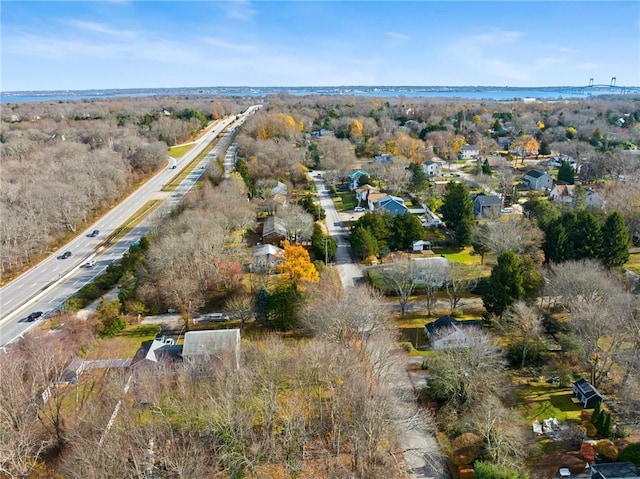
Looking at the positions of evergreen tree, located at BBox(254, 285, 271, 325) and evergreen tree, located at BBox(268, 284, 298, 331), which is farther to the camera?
evergreen tree, located at BBox(254, 285, 271, 325)

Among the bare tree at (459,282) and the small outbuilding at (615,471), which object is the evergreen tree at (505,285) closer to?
the bare tree at (459,282)

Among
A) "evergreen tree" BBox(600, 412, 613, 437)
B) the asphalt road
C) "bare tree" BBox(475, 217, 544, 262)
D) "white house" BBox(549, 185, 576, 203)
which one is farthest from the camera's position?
"white house" BBox(549, 185, 576, 203)

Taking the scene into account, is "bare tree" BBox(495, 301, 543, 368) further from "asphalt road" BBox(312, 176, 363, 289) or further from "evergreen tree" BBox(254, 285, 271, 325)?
"evergreen tree" BBox(254, 285, 271, 325)

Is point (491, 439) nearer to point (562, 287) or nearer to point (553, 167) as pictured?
point (562, 287)

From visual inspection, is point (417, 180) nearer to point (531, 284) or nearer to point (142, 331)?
point (531, 284)

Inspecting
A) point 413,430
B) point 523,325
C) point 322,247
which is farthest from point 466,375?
point 322,247

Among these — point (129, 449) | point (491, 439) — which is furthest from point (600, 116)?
point (129, 449)

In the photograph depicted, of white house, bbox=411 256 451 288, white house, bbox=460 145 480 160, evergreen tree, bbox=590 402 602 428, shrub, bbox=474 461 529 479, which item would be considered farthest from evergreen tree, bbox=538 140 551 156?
shrub, bbox=474 461 529 479

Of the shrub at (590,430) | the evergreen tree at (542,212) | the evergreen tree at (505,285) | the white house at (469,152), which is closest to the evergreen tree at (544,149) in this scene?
the white house at (469,152)
